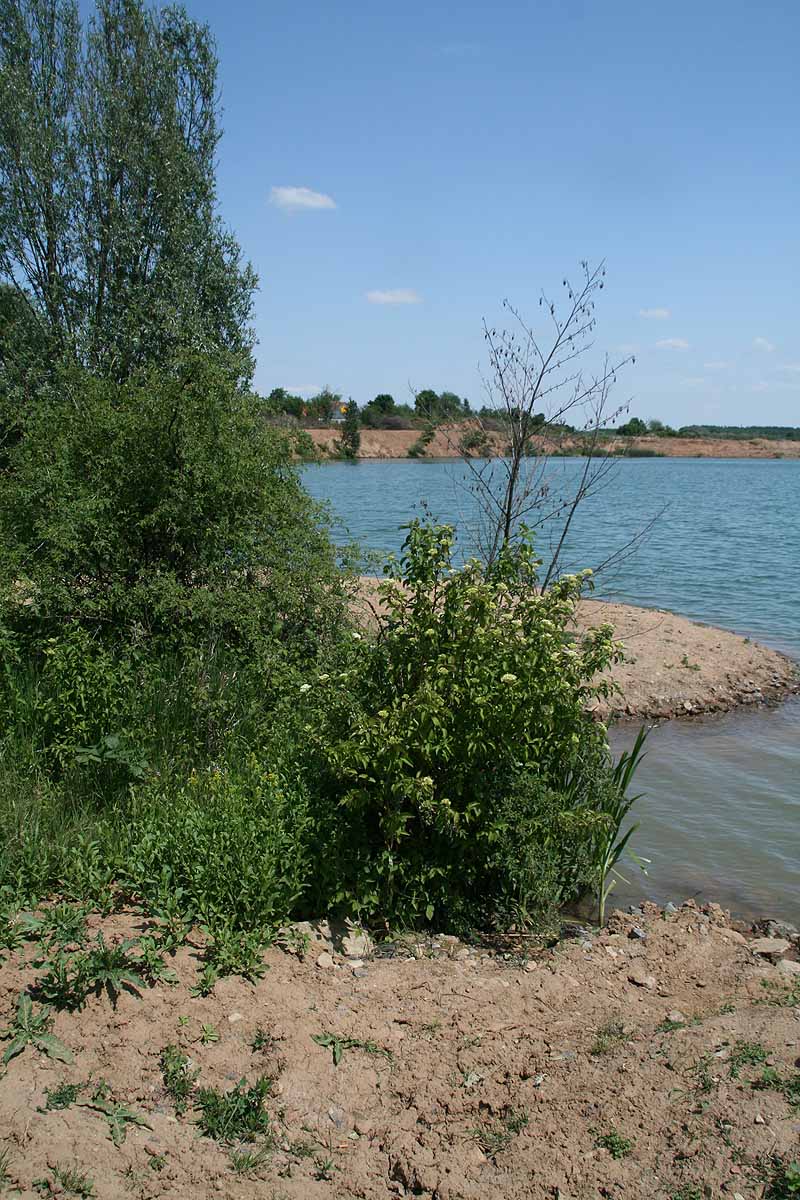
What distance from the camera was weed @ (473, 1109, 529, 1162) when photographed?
3.69 metres

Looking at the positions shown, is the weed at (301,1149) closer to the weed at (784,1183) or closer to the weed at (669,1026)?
the weed at (784,1183)

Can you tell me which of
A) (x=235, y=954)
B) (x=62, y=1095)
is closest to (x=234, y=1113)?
(x=62, y=1095)

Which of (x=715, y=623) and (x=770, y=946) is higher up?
(x=770, y=946)

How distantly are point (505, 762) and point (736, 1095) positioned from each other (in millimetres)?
2261

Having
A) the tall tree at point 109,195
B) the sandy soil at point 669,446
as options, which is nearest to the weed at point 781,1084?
the tall tree at point 109,195

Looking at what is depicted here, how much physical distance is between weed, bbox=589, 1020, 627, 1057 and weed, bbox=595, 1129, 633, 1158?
630 millimetres

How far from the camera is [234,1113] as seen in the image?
12.1ft

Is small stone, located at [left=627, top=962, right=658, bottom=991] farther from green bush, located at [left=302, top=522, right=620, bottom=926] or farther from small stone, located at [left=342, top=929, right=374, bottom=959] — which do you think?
small stone, located at [left=342, top=929, right=374, bottom=959]

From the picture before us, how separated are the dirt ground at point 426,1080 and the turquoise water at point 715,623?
6.73 ft

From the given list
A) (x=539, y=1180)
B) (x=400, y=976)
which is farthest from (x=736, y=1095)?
(x=400, y=976)

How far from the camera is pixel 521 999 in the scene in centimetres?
490

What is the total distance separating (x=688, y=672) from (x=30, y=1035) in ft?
34.4

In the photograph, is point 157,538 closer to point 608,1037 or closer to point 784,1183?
point 608,1037

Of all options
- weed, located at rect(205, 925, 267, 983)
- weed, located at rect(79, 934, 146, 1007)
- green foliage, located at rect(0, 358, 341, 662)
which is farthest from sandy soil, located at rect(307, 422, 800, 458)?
weed, located at rect(79, 934, 146, 1007)
